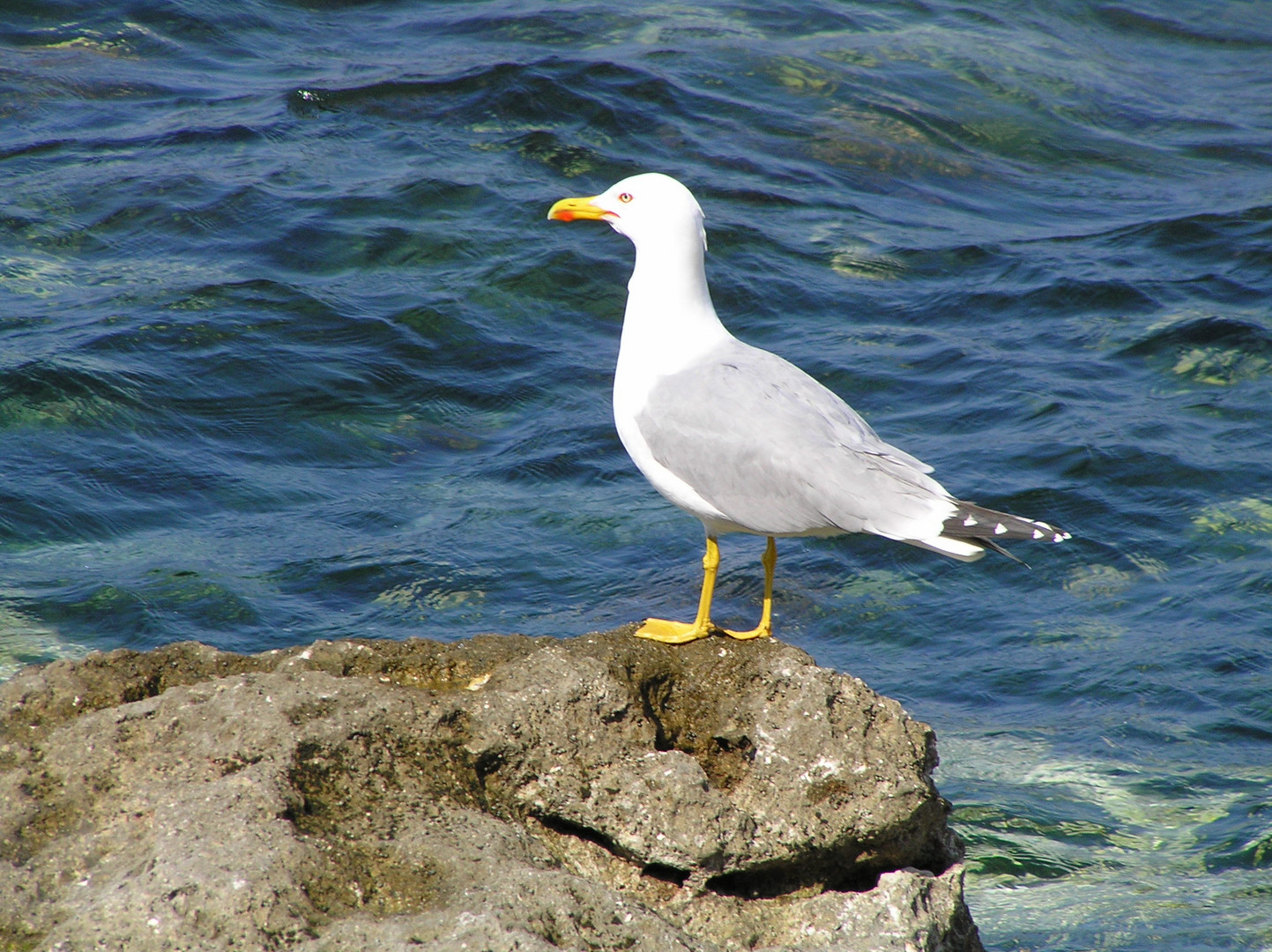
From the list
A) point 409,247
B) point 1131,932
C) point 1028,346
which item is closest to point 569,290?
point 409,247

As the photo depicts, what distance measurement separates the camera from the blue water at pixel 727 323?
274 inches

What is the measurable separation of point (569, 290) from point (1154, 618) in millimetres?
5179

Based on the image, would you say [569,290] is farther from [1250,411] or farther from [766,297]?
[1250,411]

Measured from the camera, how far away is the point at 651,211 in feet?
16.8

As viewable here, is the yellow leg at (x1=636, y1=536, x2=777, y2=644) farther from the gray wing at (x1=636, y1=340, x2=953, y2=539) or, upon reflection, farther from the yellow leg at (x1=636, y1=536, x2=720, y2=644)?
the gray wing at (x1=636, y1=340, x2=953, y2=539)

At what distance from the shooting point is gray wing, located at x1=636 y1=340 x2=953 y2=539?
14.6 ft

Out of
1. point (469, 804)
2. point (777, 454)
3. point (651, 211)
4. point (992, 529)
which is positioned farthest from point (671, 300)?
point (469, 804)

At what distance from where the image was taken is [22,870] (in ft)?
9.71

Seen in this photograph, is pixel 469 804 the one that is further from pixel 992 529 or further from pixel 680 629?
pixel 992 529

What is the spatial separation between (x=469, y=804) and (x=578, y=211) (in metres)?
2.73

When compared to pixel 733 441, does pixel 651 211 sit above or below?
above

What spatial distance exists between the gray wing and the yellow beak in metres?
0.85

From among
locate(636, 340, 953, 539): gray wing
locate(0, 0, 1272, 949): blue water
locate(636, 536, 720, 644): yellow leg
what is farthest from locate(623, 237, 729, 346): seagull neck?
locate(0, 0, 1272, 949): blue water

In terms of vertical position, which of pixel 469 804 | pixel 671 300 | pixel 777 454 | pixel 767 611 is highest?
pixel 671 300
